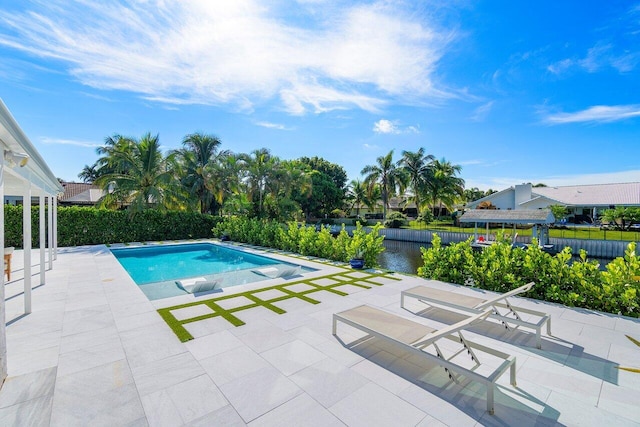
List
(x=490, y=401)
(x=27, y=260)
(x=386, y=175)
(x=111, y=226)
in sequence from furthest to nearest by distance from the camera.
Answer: (x=386, y=175) → (x=111, y=226) → (x=27, y=260) → (x=490, y=401)

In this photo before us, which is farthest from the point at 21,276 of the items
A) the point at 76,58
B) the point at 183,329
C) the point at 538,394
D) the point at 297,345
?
the point at 538,394

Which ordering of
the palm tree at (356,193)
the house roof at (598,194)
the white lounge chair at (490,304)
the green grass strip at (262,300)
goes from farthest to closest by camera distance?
the palm tree at (356,193) < the house roof at (598,194) < the green grass strip at (262,300) < the white lounge chair at (490,304)

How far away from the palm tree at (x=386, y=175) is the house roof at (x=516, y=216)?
10.7 m

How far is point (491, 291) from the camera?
7.56 m

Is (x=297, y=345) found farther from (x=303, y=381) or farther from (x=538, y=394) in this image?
(x=538, y=394)

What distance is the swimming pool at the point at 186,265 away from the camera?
29.6 feet

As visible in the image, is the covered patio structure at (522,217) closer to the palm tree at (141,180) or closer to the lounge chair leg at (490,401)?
the lounge chair leg at (490,401)

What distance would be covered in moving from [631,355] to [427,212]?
3446 cm

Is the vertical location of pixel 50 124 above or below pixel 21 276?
above

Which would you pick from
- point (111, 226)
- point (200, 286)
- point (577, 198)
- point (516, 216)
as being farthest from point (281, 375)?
point (577, 198)

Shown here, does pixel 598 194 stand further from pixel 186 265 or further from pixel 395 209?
pixel 186 265

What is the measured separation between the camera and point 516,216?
19766 mm

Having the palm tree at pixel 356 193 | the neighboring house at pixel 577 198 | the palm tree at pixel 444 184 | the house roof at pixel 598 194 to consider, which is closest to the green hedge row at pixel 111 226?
the palm tree at pixel 444 184

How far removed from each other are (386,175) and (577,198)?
22.4 m
